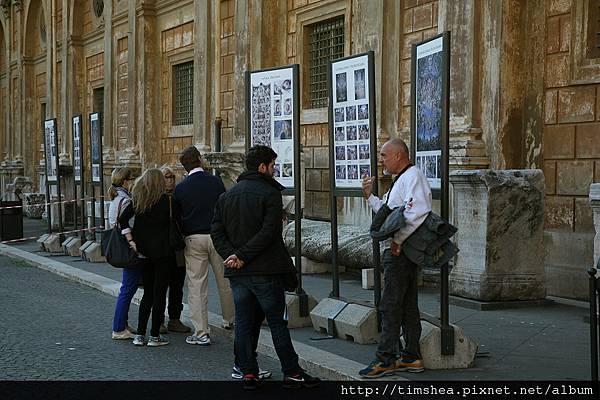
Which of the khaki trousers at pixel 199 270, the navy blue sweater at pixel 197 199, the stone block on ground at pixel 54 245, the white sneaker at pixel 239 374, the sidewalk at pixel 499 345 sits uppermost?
the navy blue sweater at pixel 197 199

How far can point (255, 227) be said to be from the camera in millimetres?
6789

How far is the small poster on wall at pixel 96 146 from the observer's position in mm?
16906

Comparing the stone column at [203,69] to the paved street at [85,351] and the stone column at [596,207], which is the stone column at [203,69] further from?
the stone column at [596,207]

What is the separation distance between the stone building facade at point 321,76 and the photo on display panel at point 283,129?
3048 millimetres

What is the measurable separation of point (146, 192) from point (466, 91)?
16.5 feet

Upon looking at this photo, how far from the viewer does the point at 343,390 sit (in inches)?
265

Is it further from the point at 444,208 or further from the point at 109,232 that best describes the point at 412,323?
the point at 109,232

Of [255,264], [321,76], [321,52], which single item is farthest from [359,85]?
[321,52]

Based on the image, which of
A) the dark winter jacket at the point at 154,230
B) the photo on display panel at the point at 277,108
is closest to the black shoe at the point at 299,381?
the dark winter jacket at the point at 154,230

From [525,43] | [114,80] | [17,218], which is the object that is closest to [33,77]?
[114,80]

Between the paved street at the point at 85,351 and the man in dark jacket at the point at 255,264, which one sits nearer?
the man in dark jacket at the point at 255,264

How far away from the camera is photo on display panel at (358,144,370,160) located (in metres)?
8.32

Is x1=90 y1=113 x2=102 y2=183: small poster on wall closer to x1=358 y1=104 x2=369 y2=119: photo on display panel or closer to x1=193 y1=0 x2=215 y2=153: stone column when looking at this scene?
x1=193 y1=0 x2=215 y2=153: stone column

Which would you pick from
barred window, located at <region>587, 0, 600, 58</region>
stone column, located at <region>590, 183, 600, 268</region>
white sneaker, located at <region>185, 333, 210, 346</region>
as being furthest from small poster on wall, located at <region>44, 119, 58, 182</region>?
stone column, located at <region>590, 183, 600, 268</region>
